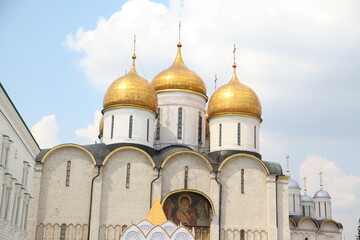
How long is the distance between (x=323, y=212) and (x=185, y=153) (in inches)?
674

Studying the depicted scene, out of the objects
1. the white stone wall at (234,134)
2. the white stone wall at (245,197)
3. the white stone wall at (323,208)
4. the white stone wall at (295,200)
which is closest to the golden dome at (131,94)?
the white stone wall at (234,134)

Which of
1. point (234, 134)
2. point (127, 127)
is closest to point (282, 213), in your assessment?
point (234, 134)

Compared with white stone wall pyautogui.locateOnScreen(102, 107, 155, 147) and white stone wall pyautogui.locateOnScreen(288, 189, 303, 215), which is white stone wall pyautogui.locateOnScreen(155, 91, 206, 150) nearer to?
white stone wall pyautogui.locateOnScreen(102, 107, 155, 147)

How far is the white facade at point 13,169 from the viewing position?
13.7m

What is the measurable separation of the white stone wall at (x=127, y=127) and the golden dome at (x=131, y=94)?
277 mm

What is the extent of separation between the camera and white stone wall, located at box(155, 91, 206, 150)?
26.9 meters

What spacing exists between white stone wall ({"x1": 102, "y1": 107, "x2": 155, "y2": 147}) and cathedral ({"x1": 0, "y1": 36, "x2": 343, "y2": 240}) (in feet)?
0.15

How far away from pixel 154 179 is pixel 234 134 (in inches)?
186

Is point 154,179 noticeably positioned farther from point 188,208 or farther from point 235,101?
point 235,101

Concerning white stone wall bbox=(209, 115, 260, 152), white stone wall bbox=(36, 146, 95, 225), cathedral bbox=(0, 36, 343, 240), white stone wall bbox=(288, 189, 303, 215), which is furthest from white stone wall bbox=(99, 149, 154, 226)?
white stone wall bbox=(288, 189, 303, 215)

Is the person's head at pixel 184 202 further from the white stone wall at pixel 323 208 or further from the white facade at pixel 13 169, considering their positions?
the white stone wall at pixel 323 208

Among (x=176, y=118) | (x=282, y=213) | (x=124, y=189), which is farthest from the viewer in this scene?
(x=176, y=118)

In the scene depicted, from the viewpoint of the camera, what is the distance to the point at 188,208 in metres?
23.3

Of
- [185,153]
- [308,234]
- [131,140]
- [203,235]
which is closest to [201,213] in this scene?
[203,235]
